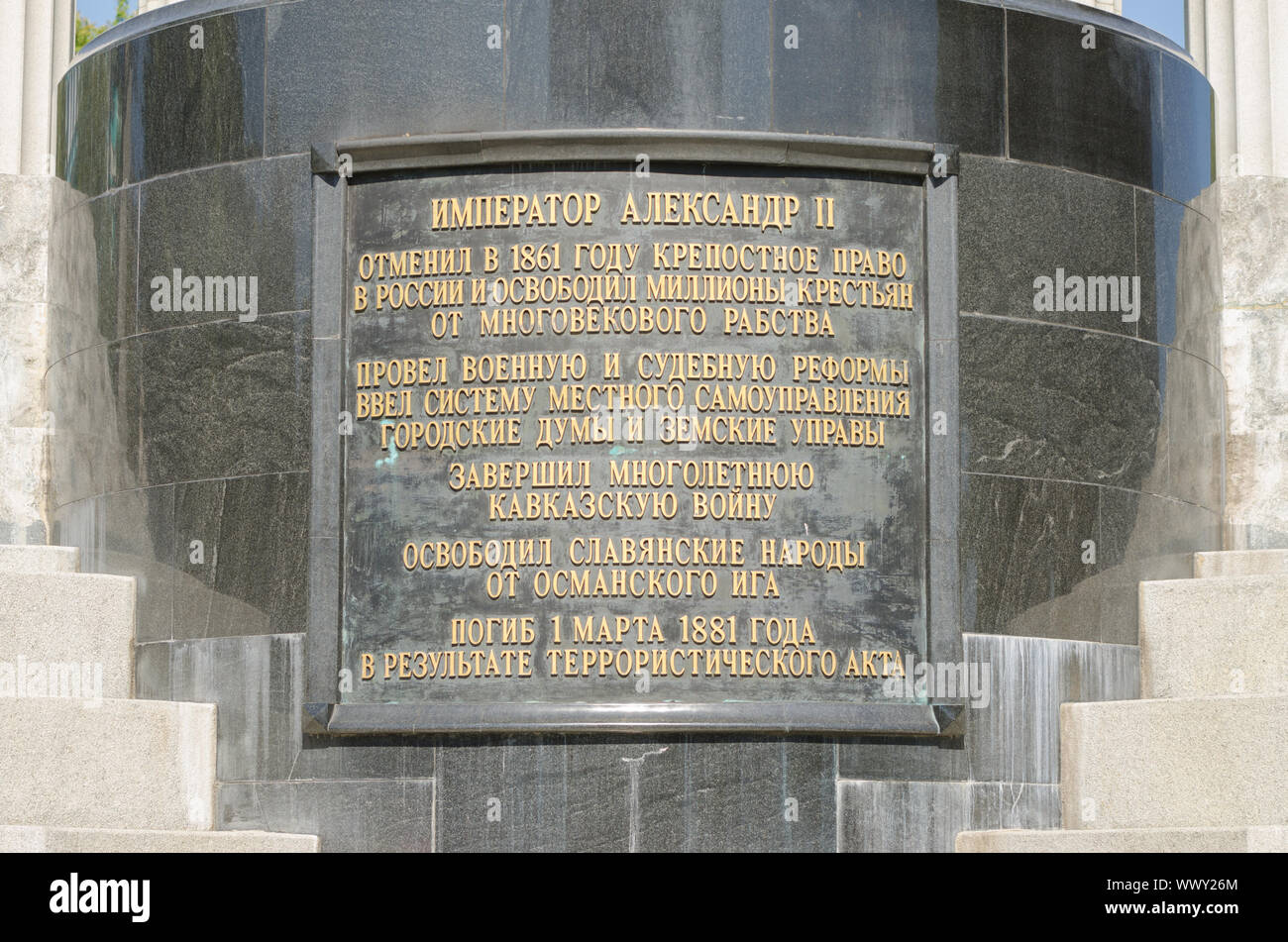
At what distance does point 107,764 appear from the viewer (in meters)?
12.4

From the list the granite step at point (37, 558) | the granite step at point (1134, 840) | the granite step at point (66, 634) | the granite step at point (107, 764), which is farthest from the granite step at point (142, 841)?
the granite step at point (37, 558)

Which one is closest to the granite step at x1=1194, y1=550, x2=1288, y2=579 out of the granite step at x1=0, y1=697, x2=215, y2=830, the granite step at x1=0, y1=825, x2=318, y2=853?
the granite step at x1=0, y1=825, x2=318, y2=853

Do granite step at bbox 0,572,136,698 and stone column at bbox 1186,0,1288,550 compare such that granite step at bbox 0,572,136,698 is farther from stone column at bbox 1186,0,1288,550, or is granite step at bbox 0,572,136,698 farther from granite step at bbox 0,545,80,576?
stone column at bbox 1186,0,1288,550

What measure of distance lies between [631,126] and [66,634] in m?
5.01

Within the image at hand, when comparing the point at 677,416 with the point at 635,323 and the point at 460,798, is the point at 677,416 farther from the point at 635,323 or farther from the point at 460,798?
the point at 460,798

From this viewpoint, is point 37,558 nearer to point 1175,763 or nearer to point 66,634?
point 66,634

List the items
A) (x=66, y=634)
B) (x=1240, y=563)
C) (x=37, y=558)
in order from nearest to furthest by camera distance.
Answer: (x=66, y=634)
(x=37, y=558)
(x=1240, y=563)

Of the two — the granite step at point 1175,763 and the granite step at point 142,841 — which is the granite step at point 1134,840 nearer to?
the granite step at point 142,841

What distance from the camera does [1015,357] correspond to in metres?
13.5

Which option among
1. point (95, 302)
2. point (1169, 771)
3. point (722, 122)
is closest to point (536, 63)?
point (722, 122)

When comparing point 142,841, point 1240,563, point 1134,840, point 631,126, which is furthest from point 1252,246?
point 142,841

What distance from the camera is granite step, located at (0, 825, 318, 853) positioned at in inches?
430

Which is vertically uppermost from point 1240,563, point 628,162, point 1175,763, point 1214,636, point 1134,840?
point 628,162

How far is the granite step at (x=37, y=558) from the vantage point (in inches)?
561
